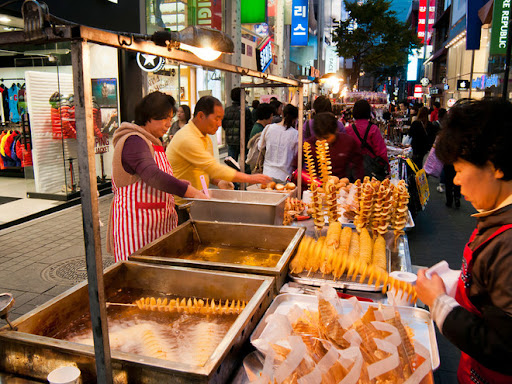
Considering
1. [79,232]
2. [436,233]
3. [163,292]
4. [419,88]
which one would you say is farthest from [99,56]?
[419,88]

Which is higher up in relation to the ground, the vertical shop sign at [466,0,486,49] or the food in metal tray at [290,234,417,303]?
the vertical shop sign at [466,0,486,49]

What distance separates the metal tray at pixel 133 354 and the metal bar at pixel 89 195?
181 millimetres

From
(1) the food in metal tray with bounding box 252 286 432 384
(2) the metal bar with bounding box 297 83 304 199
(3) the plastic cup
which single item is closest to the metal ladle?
(3) the plastic cup

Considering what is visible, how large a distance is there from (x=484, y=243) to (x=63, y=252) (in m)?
5.91

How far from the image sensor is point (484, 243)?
4.82 feet

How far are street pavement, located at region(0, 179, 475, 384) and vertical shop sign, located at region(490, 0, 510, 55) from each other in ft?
24.6

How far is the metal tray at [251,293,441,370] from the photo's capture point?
6.01 ft

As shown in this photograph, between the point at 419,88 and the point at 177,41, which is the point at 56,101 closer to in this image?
the point at 177,41

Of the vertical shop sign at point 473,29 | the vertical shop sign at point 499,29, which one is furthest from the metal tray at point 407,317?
the vertical shop sign at point 473,29

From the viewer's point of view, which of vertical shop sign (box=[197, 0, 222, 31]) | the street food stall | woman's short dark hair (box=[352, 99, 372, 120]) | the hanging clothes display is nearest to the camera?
the street food stall

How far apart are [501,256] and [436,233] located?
6527 mm

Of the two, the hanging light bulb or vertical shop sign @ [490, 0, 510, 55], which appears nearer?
the hanging light bulb

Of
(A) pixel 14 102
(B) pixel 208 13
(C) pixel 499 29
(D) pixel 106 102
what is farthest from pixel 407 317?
(C) pixel 499 29

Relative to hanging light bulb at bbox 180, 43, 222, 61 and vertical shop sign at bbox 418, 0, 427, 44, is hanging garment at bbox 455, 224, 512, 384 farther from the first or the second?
vertical shop sign at bbox 418, 0, 427, 44
